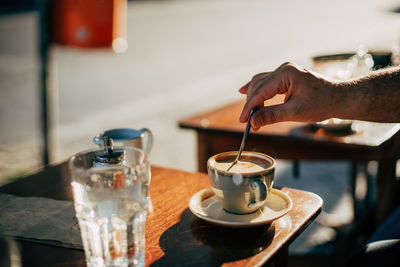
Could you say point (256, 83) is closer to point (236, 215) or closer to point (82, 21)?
point (236, 215)

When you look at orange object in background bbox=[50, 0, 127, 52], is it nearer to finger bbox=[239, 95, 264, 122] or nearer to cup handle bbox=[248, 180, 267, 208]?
finger bbox=[239, 95, 264, 122]

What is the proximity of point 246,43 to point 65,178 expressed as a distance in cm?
834

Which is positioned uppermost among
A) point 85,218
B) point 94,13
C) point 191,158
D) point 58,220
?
point 94,13

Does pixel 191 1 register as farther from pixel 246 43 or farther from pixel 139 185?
pixel 139 185

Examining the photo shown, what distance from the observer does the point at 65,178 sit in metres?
1.42

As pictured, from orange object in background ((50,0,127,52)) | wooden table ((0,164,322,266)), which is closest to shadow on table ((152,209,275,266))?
wooden table ((0,164,322,266))

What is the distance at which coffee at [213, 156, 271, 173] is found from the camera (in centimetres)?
112

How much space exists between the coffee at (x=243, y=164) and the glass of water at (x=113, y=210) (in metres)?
0.26

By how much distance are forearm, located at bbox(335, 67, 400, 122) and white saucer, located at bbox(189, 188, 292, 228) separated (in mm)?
297

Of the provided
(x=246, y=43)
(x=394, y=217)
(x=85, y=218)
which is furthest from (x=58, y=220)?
(x=246, y=43)

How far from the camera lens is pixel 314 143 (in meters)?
1.89

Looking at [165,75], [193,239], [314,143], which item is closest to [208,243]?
[193,239]

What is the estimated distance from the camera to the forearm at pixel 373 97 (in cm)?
126

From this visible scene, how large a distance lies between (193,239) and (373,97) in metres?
0.66
